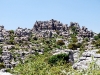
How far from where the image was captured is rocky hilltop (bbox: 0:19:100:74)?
261 ft

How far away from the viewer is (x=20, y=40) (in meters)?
108

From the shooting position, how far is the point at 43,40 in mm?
112438

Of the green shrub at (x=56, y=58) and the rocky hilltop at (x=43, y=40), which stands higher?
the rocky hilltop at (x=43, y=40)

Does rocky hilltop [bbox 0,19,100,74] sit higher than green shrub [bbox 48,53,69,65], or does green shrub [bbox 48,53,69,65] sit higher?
rocky hilltop [bbox 0,19,100,74]

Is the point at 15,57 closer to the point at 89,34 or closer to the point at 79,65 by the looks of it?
the point at 79,65

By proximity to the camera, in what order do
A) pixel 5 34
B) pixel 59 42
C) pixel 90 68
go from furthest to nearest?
pixel 5 34, pixel 59 42, pixel 90 68

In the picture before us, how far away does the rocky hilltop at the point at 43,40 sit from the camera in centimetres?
7944

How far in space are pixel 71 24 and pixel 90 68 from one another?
430ft

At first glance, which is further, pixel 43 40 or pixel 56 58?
pixel 43 40

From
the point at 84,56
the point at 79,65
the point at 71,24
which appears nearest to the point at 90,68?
the point at 79,65

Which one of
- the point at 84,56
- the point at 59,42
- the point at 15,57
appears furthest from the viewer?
the point at 59,42

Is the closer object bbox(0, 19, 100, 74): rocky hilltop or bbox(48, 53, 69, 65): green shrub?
bbox(48, 53, 69, 65): green shrub

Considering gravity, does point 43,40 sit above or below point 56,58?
above

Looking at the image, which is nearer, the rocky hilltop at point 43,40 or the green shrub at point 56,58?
the green shrub at point 56,58
